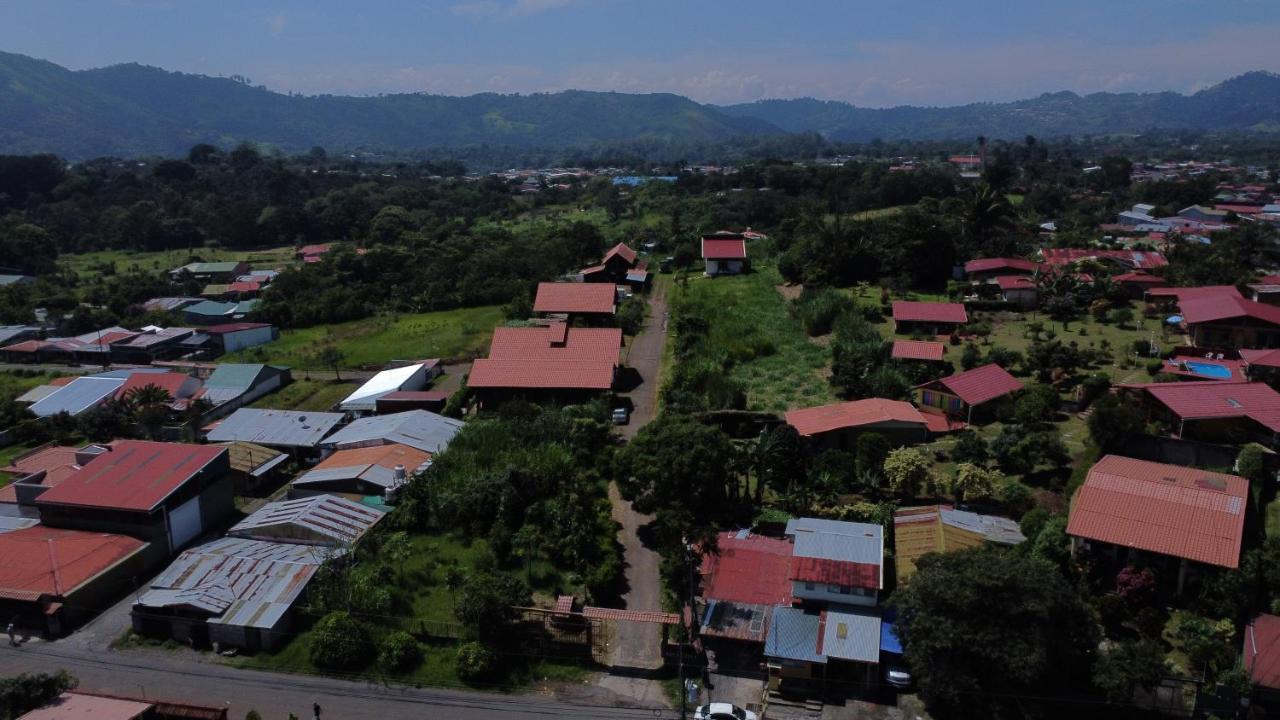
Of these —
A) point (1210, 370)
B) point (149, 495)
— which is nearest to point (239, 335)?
point (149, 495)

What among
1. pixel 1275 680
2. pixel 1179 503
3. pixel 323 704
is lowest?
pixel 323 704

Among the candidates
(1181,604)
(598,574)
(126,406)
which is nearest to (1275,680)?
(1181,604)

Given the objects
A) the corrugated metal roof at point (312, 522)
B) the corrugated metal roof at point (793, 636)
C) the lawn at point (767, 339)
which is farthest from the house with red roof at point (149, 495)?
the lawn at point (767, 339)

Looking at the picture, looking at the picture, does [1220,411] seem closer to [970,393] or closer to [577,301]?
[970,393]

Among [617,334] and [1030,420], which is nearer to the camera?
[1030,420]

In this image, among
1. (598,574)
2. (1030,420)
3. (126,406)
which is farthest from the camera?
(126,406)

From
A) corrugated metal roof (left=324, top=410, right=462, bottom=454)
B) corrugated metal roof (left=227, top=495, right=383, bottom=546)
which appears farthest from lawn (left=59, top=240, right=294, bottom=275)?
corrugated metal roof (left=227, top=495, right=383, bottom=546)

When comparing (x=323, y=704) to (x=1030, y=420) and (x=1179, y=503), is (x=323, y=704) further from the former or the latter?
(x=1030, y=420)
